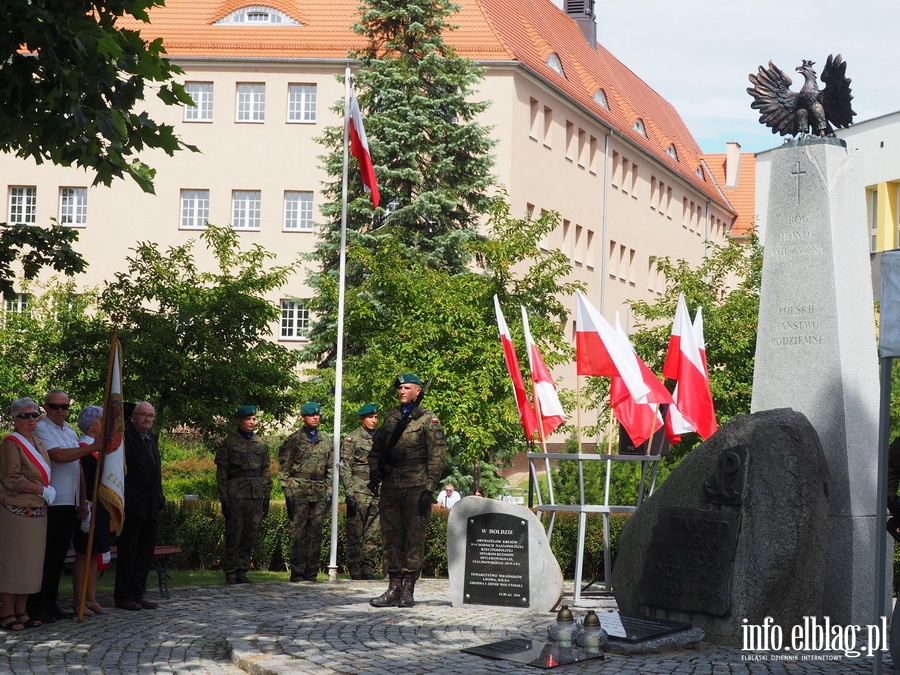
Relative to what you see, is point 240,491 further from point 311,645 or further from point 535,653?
point 535,653

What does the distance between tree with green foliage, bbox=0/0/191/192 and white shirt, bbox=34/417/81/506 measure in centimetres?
231

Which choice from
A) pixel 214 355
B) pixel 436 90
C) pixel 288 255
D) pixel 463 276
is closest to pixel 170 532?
pixel 214 355

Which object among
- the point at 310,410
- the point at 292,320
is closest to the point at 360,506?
the point at 310,410

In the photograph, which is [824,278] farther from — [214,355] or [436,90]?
[436,90]

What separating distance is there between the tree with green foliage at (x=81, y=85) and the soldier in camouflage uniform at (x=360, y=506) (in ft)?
19.5

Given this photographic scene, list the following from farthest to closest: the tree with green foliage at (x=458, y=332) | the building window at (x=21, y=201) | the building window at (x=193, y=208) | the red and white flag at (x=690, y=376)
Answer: the building window at (x=21, y=201) < the building window at (x=193, y=208) < the tree with green foliage at (x=458, y=332) < the red and white flag at (x=690, y=376)

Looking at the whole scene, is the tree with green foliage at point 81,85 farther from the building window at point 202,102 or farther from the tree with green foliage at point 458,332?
the building window at point 202,102

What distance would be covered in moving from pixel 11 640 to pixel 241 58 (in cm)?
3763

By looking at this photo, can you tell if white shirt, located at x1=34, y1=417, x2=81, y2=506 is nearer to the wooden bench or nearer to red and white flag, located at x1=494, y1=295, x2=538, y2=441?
the wooden bench

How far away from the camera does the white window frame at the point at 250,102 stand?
147 feet


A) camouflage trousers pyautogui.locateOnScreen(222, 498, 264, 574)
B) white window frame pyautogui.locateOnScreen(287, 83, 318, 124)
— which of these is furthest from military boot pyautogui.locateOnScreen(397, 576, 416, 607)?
white window frame pyautogui.locateOnScreen(287, 83, 318, 124)

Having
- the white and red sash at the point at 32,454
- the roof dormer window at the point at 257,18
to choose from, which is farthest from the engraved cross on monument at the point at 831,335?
the roof dormer window at the point at 257,18

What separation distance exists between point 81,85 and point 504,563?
5.33 m

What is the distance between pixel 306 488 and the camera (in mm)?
14352
